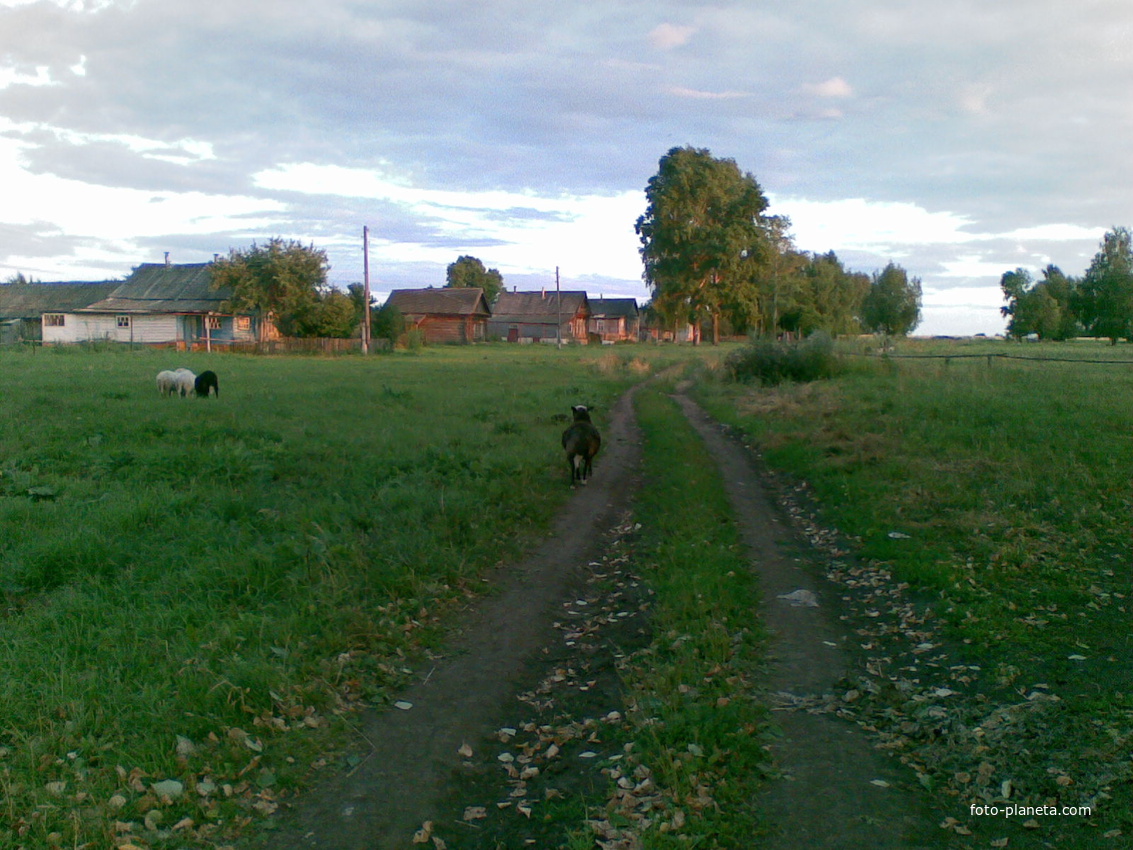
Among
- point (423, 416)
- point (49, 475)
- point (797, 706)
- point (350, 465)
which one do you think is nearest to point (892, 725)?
point (797, 706)

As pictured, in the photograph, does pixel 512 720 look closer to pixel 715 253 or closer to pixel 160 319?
pixel 160 319

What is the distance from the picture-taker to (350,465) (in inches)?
491

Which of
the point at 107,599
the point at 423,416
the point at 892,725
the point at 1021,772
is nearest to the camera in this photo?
the point at 1021,772

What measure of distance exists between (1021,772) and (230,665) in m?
5.15

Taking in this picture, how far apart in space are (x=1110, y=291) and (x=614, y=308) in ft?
192

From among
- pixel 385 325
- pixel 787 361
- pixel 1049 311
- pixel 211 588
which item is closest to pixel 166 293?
pixel 385 325

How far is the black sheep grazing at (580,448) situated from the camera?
42.9 ft

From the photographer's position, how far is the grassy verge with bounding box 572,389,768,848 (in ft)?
14.2

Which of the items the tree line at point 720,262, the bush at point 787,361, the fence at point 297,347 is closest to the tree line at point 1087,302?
the tree line at point 720,262

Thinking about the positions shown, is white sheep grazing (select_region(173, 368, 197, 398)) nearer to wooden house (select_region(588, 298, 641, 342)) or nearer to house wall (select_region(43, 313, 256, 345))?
house wall (select_region(43, 313, 256, 345))

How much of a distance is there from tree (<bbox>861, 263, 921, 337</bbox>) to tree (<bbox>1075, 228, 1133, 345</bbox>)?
16.2 metres

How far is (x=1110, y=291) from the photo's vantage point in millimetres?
71875

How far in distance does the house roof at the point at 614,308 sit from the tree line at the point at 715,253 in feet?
121

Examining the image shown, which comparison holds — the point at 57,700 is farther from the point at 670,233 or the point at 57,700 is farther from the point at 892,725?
the point at 670,233
